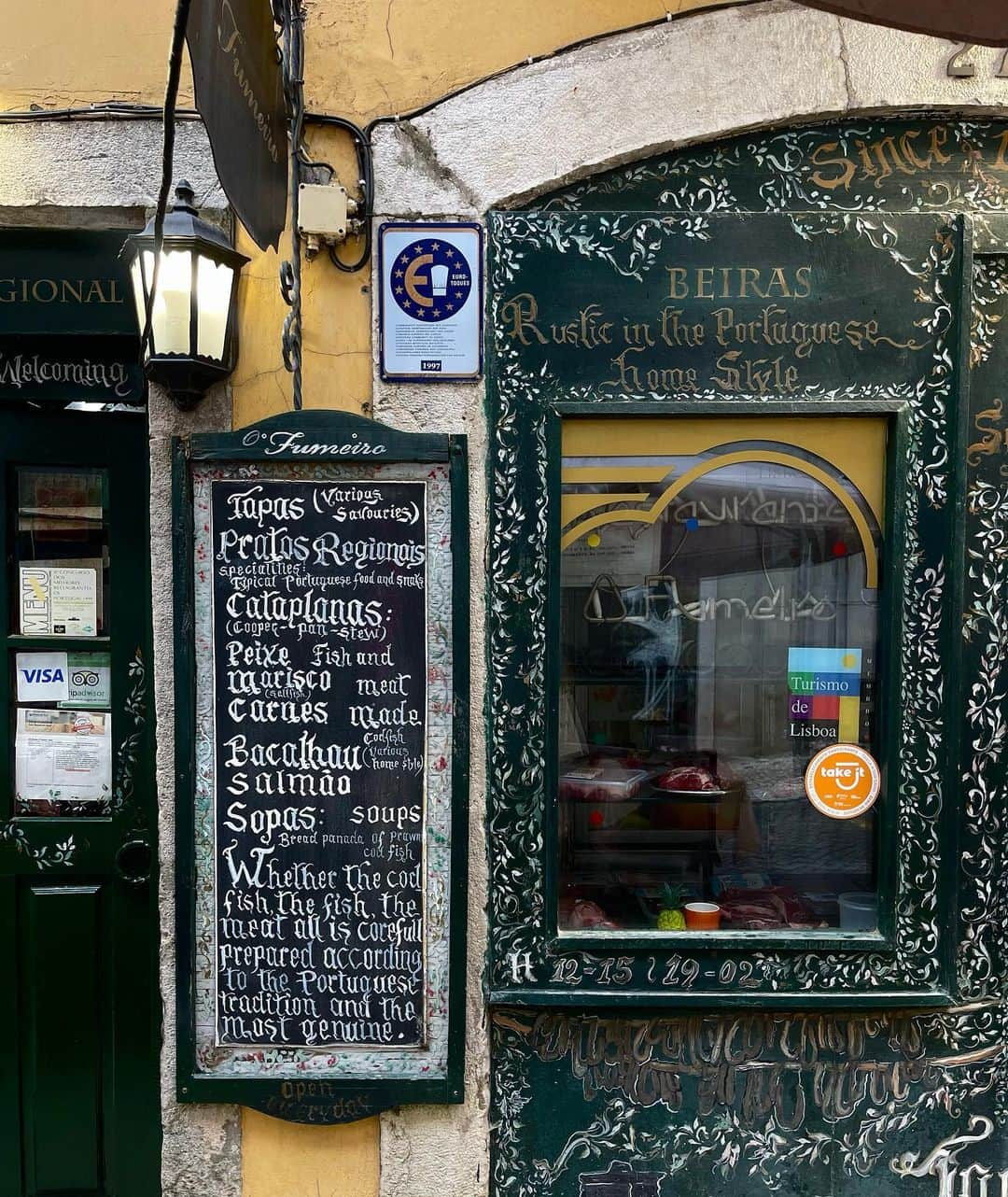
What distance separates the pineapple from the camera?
3.05 meters

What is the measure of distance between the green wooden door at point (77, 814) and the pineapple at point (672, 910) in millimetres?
1871

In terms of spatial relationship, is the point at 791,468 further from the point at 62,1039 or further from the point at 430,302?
the point at 62,1039

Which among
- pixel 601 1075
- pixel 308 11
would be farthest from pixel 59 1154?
pixel 308 11

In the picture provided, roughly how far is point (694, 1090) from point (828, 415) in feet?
7.90

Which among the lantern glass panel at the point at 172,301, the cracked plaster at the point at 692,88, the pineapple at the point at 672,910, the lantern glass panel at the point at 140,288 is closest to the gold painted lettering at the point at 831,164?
the cracked plaster at the point at 692,88

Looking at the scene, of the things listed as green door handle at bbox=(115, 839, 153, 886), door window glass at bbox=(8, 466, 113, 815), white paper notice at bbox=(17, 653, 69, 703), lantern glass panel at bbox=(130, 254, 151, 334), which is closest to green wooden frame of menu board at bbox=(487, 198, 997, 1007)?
lantern glass panel at bbox=(130, 254, 151, 334)

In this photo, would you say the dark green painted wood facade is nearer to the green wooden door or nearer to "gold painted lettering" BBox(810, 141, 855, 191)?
"gold painted lettering" BBox(810, 141, 855, 191)

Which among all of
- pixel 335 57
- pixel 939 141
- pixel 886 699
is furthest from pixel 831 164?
pixel 886 699

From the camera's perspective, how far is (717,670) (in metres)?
3.09

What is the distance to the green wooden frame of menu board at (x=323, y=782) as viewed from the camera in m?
2.88

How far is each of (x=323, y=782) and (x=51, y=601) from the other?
128 cm

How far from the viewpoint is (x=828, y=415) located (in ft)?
9.71

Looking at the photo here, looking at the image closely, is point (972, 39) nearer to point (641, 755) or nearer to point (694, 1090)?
point (641, 755)

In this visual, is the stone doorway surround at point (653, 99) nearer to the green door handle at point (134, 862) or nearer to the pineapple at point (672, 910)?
the green door handle at point (134, 862)
